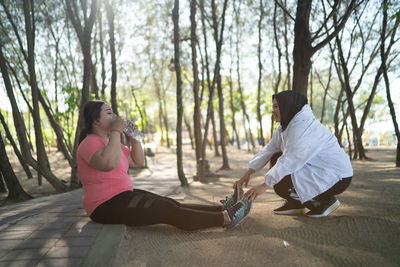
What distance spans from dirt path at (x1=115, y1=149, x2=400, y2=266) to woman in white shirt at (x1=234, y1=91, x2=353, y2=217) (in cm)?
23

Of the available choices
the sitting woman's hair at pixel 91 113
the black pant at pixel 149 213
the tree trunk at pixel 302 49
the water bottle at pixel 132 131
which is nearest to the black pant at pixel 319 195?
the black pant at pixel 149 213

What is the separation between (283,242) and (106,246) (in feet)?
4.27

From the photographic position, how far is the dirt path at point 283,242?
6.47 ft

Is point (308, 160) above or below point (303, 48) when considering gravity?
below

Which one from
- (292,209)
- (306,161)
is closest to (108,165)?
(306,161)

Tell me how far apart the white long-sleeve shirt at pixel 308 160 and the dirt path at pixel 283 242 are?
13.3 inches

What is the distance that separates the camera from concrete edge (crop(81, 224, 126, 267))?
1997 millimetres

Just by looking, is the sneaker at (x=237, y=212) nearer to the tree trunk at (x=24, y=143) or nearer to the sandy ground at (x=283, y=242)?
the sandy ground at (x=283, y=242)

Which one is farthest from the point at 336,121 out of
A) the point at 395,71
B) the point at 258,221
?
the point at 258,221

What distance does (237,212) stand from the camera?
2.60 m

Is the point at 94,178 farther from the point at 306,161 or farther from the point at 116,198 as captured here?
the point at 306,161

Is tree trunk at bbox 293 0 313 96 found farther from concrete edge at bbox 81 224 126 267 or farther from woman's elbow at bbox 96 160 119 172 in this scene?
concrete edge at bbox 81 224 126 267

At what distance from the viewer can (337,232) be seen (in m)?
2.35

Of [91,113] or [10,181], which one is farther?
[10,181]
